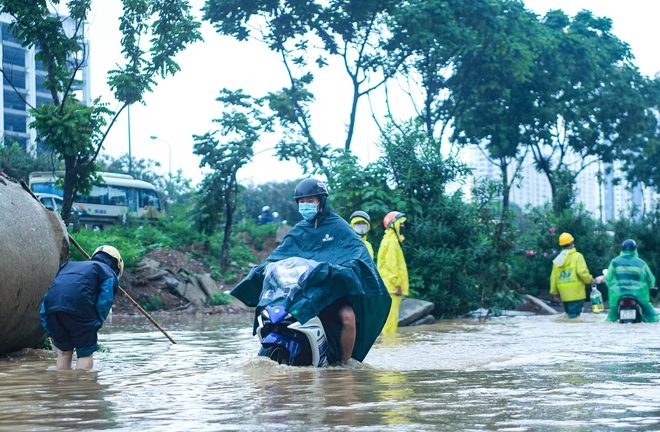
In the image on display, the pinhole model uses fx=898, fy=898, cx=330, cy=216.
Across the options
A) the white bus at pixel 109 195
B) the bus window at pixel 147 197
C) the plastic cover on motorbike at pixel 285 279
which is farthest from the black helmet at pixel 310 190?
the bus window at pixel 147 197

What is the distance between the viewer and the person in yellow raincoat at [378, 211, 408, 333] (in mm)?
13367

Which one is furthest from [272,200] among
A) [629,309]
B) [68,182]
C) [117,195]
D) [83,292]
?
[83,292]

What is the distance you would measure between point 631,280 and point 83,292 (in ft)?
34.0

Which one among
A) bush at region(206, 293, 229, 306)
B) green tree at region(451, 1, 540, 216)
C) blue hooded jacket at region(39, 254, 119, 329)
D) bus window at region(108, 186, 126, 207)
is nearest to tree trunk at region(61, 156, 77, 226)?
bush at region(206, 293, 229, 306)

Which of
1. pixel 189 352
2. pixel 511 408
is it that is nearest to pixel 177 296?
pixel 189 352

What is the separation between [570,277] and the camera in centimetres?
1748

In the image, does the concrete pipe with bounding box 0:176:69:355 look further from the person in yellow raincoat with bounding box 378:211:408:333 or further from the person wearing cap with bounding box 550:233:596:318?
the person wearing cap with bounding box 550:233:596:318

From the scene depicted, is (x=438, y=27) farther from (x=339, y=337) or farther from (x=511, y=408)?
(x=511, y=408)

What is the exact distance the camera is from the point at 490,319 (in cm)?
1739

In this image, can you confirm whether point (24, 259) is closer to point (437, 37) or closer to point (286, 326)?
point (286, 326)

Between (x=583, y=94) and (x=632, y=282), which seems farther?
(x=583, y=94)

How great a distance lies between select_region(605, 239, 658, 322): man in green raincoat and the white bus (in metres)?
24.0

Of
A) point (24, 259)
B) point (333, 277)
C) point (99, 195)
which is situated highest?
point (99, 195)

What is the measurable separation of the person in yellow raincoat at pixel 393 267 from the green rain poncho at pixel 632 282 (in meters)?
3.95
